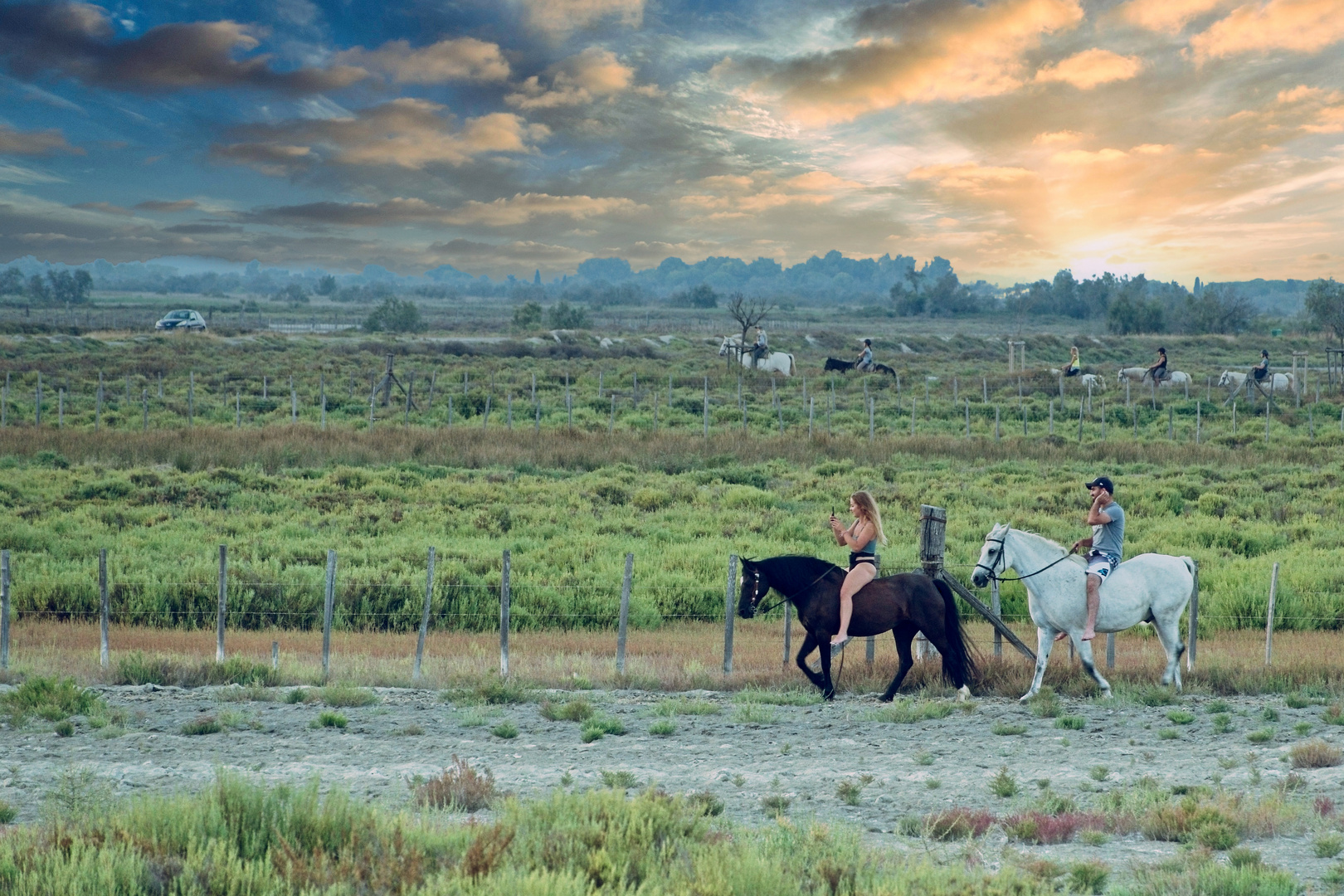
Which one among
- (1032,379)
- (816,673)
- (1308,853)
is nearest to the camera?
(1308,853)

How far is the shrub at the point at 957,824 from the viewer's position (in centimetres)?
796

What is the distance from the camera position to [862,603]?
12.8 m

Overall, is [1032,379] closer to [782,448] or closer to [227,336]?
[782,448]

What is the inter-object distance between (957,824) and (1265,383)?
1989 inches

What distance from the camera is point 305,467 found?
31125 millimetres

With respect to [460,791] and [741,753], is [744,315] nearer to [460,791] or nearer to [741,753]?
[741,753]

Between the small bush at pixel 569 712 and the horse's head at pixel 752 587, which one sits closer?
the small bush at pixel 569 712

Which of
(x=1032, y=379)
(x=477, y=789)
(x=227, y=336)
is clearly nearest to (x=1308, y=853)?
(x=477, y=789)

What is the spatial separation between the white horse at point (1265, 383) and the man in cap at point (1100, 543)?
129ft

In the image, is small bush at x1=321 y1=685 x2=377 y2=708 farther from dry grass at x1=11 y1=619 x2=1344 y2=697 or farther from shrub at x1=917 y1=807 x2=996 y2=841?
shrub at x1=917 y1=807 x2=996 y2=841

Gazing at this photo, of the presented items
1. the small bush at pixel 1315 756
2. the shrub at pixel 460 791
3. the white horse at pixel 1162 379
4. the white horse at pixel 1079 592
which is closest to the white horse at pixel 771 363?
the white horse at pixel 1162 379

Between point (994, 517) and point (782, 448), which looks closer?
point (994, 517)

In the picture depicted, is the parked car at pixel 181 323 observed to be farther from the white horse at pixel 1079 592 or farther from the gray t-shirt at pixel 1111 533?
the gray t-shirt at pixel 1111 533

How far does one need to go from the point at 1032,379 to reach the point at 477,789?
1903 inches
